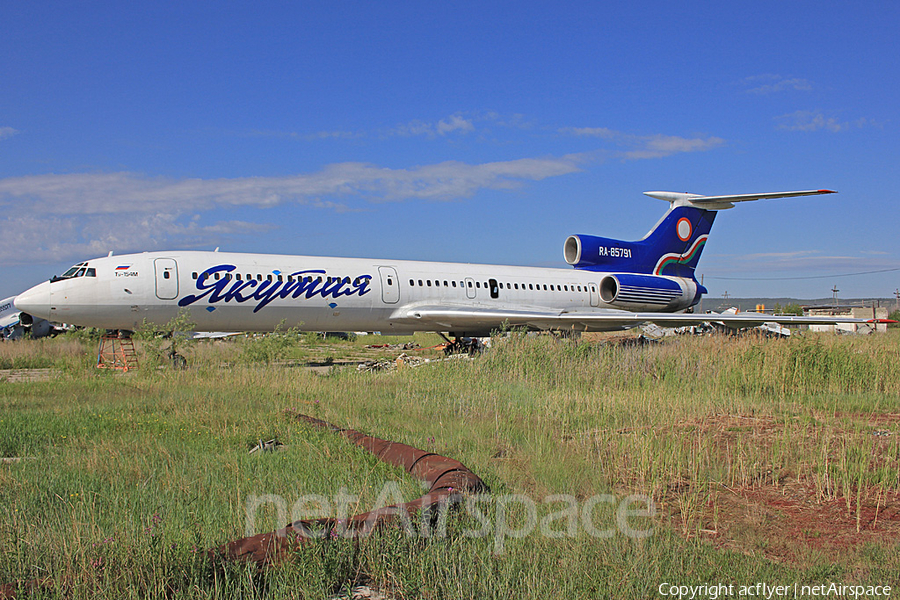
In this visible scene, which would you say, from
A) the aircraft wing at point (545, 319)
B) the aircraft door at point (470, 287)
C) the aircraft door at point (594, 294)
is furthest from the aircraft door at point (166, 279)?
the aircraft door at point (594, 294)

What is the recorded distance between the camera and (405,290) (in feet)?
67.3

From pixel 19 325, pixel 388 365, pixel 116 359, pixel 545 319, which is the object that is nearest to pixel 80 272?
pixel 116 359

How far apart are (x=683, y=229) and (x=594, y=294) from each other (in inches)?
195

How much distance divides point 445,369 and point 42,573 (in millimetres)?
10251

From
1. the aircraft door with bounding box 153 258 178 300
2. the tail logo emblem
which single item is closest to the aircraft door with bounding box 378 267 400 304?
the aircraft door with bounding box 153 258 178 300

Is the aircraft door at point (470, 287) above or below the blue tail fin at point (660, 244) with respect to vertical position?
below

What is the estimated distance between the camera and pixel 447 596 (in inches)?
133

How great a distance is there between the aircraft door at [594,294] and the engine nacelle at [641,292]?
20cm

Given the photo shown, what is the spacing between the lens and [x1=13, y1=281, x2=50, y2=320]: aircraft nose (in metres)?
15.8

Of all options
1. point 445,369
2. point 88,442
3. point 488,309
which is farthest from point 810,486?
point 488,309

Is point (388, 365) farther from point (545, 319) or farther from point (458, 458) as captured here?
point (458, 458)

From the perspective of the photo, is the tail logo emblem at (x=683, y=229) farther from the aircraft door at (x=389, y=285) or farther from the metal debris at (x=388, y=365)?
the metal debris at (x=388, y=365)

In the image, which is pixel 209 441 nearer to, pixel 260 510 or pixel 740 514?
pixel 260 510

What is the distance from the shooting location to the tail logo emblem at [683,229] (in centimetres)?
2717
